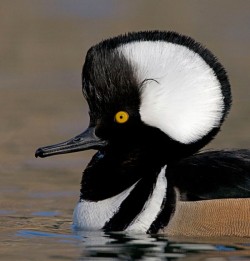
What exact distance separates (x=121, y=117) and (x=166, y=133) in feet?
1.24

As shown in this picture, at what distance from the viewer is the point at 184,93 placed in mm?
10594

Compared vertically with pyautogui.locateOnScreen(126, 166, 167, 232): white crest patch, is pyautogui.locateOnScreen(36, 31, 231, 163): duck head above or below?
above

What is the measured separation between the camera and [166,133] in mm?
10742

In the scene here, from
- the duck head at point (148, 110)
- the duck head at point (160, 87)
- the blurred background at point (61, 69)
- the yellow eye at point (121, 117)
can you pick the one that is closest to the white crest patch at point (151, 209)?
the duck head at point (148, 110)

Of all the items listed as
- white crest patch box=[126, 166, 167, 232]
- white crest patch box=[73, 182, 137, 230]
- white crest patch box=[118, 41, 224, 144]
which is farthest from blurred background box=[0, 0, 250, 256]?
white crest patch box=[118, 41, 224, 144]

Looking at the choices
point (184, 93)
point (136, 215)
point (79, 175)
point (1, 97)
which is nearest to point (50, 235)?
point (136, 215)

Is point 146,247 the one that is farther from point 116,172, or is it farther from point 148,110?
point 148,110

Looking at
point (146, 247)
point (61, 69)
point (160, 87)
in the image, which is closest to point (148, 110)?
point (160, 87)

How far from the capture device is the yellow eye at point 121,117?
35.2ft

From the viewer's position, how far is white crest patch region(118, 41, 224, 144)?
34.6 feet

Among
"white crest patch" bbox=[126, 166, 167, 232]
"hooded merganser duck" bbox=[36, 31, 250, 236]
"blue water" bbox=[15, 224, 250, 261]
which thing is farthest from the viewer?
"white crest patch" bbox=[126, 166, 167, 232]

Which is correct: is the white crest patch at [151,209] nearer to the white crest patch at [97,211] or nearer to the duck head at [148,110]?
the duck head at [148,110]

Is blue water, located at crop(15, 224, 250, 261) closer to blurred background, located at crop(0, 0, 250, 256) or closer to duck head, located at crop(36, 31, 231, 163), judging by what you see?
duck head, located at crop(36, 31, 231, 163)

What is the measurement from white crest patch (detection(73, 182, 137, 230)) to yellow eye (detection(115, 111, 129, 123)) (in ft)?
1.83
